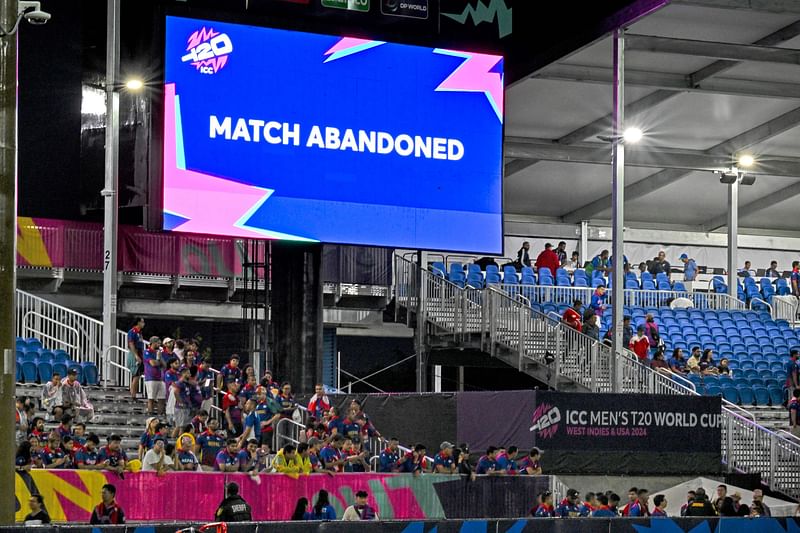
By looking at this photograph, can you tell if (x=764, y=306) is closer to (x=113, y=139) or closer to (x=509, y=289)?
(x=509, y=289)

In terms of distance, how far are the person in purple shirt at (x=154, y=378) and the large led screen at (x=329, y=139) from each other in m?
2.29

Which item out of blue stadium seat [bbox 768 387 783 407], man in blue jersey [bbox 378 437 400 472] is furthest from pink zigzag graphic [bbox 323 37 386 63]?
blue stadium seat [bbox 768 387 783 407]

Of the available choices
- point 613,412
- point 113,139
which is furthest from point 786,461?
point 113,139

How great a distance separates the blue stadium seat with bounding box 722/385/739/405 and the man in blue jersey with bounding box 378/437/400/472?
11169 millimetres

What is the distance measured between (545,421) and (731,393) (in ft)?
27.0

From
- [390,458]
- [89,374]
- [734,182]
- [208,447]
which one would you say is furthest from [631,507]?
[734,182]

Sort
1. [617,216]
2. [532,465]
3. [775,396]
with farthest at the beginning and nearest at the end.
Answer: [775,396] < [617,216] < [532,465]

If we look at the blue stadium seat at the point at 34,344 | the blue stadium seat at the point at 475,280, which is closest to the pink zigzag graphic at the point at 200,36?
the blue stadium seat at the point at 34,344

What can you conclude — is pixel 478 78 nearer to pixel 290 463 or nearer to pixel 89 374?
pixel 89 374

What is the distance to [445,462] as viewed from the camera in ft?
73.2

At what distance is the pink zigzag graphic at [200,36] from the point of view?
25.9 m

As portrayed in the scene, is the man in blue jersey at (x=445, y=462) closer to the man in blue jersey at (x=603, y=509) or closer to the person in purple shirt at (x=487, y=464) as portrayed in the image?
the person in purple shirt at (x=487, y=464)

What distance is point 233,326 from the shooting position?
36.8 meters

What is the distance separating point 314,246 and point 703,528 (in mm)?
11715
